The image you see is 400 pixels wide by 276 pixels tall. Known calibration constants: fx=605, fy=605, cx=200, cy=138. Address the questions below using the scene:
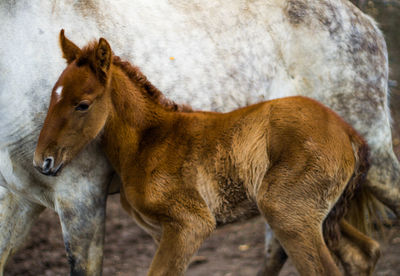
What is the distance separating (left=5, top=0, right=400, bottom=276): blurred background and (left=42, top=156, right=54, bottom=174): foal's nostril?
6.74 feet

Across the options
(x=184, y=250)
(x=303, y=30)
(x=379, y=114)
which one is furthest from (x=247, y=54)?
(x=184, y=250)

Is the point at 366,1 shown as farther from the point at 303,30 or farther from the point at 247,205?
the point at 247,205

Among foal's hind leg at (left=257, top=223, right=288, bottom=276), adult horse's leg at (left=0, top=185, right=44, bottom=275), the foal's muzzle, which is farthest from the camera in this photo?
foal's hind leg at (left=257, top=223, right=288, bottom=276)

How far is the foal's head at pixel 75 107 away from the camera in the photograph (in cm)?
309

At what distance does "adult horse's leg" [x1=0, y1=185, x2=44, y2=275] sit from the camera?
4.11 metres

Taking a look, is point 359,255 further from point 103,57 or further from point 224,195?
point 103,57

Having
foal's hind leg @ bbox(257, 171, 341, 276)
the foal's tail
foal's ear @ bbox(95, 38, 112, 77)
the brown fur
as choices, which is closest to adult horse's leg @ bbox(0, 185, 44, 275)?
the brown fur

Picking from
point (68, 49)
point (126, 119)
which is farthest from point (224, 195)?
point (68, 49)

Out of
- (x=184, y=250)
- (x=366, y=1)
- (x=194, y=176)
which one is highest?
(x=194, y=176)

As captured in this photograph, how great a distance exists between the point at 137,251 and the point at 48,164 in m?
3.05

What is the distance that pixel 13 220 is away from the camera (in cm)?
412

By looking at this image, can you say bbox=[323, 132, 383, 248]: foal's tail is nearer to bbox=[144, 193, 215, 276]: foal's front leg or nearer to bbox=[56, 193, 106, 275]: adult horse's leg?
bbox=[144, 193, 215, 276]: foal's front leg

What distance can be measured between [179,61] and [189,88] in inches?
7.6

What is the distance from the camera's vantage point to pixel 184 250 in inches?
125
